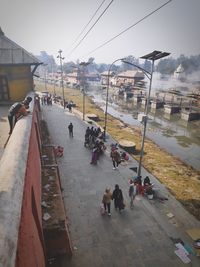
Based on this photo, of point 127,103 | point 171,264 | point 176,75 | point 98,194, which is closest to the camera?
point 171,264

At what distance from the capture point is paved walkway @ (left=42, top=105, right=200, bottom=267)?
8016 millimetres

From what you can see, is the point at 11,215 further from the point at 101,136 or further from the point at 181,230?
the point at 101,136

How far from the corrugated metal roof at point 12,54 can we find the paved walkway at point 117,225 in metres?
7.25

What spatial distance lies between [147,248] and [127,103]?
5577cm

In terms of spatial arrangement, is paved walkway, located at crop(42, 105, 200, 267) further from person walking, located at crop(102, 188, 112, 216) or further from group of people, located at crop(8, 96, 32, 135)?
group of people, located at crop(8, 96, 32, 135)

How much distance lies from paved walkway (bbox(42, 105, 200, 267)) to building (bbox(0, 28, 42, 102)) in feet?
19.1

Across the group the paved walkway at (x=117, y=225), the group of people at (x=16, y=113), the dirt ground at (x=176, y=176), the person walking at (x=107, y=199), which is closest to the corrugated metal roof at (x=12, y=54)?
the group of people at (x=16, y=113)

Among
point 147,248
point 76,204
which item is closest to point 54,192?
point 76,204

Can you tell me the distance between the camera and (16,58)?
13.2 meters

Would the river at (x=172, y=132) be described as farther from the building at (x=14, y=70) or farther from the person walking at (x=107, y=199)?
the building at (x=14, y=70)

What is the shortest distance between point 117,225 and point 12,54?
1151 cm

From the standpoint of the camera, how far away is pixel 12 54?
1330 cm

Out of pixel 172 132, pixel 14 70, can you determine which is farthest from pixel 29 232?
pixel 172 132

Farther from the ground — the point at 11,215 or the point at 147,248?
the point at 11,215
